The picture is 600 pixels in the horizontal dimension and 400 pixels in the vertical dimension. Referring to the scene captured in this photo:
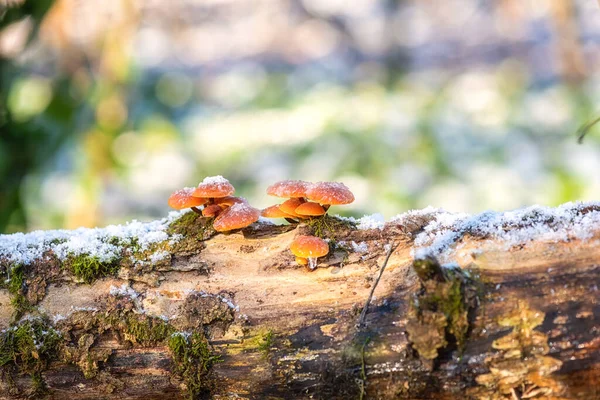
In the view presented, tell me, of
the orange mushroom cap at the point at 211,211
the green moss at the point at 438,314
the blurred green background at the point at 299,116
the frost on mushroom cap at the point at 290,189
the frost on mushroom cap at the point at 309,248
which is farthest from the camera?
the blurred green background at the point at 299,116

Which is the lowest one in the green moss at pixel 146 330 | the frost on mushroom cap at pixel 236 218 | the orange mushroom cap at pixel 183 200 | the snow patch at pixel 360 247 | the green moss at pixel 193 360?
the green moss at pixel 193 360

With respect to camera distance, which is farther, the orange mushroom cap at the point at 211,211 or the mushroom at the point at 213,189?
the orange mushroom cap at the point at 211,211

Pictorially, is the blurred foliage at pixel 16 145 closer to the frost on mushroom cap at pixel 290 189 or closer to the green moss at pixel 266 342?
the frost on mushroom cap at pixel 290 189

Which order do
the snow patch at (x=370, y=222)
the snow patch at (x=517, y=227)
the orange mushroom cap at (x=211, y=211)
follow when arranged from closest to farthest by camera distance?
the snow patch at (x=517, y=227), the snow patch at (x=370, y=222), the orange mushroom cap at (x=211, y=211)

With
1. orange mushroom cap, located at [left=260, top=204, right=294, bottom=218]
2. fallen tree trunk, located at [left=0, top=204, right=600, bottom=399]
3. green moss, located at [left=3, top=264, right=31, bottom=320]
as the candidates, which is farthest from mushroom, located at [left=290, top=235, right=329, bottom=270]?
green moss, located at [left=3, top=264, right=31, bottom=320]

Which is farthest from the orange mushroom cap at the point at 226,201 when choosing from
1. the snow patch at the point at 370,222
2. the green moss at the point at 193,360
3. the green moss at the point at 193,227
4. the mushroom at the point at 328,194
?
the green moss at the point at 193,360

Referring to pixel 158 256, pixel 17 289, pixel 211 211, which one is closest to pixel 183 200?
pixel 211 211

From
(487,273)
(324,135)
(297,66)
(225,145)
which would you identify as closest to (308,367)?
(487,273)

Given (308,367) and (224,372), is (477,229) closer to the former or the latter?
(308,367)

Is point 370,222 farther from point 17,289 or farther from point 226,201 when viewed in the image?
point 17,289

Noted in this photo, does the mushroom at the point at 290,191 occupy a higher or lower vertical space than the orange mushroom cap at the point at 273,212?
higher
